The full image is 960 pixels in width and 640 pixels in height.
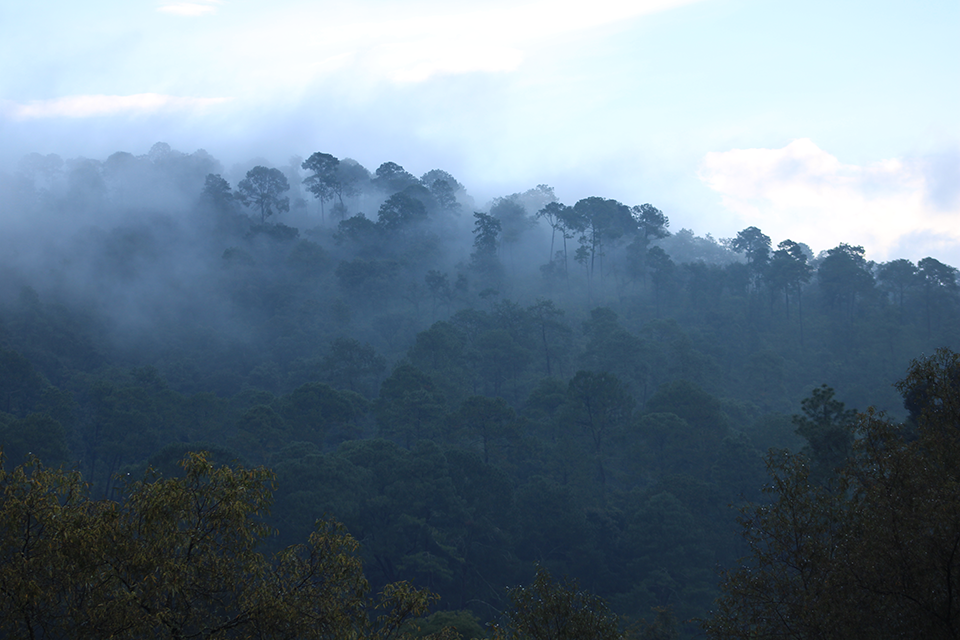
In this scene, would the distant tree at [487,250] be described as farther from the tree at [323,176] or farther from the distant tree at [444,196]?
the tree at [323,176]

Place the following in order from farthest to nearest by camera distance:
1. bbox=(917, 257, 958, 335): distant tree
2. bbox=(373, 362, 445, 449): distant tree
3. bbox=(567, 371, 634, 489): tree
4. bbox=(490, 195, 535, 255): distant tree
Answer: bbox=(490, 195, 535, 255): distant tree, bbox=(917, 257, 958, 335): distant tree, bbox=(373, 362, 445, 449): distant tree, bbox=(567, 371, 634, 489): tree

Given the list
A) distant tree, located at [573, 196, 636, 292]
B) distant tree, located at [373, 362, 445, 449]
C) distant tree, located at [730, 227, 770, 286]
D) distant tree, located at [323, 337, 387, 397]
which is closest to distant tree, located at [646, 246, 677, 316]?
distant tree, located at [573, 196, 636, 292]

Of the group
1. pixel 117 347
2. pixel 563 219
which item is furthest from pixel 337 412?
pixel 563 219

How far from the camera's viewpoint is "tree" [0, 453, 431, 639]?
28.2 ft

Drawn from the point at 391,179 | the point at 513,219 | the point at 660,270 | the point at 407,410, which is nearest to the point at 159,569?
the point at 407,410

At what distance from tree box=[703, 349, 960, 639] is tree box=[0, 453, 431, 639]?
23.3ft

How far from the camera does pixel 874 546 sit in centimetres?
1038

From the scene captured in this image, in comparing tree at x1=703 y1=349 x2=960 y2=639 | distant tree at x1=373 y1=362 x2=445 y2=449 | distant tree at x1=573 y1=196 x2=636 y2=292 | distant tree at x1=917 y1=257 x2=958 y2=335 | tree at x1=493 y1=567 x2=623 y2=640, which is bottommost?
distant tree at x1=373 y1=362 x2=445 y2=449

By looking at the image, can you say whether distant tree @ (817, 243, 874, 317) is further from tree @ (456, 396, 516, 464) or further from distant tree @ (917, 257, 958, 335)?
tree @ (456, 396, 516, 464)

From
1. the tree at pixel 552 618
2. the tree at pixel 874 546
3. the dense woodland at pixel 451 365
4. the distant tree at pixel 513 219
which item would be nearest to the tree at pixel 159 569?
the dense woodland at pixel 451 365

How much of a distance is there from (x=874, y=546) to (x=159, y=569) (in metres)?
11.1

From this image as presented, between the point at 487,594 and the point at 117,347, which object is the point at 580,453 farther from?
the point at 117,347

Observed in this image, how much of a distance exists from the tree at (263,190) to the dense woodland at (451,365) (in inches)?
18.0

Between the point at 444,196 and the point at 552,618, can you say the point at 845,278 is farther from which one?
the point at 552,618
